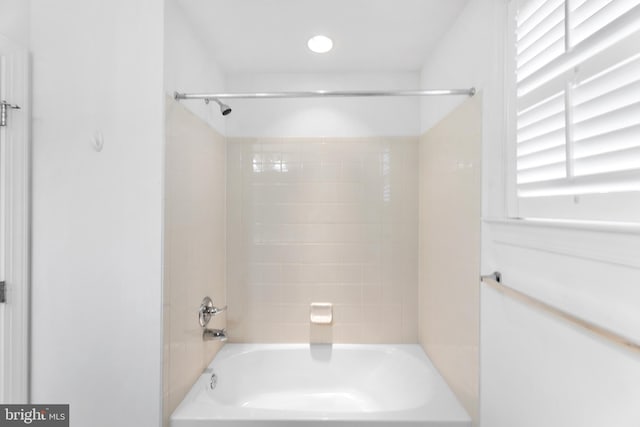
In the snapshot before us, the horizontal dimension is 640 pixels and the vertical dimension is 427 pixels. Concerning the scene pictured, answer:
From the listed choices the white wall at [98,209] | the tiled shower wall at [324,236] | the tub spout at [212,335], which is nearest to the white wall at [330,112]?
the tiled shower wall at [324,236]

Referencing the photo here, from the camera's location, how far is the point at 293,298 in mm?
2318

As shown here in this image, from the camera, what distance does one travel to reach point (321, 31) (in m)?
1.83

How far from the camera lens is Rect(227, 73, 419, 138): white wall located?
7.55 ft


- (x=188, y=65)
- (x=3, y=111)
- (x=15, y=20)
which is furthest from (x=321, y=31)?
(x=3, y=111)

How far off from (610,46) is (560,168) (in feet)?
1.01

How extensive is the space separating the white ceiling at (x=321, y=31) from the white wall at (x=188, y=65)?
0.07m

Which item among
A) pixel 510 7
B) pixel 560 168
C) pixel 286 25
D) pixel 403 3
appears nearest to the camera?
pixel 560 168

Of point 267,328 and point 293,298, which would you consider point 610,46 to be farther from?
Answer: point 267,328

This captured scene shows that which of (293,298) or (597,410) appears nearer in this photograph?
(597,410)

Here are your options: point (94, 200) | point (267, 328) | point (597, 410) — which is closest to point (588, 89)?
point (597, 410)

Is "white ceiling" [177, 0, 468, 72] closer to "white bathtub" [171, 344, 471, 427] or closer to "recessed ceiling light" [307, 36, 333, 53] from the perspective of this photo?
"recessed ceiling light" [307, 36, 333, 53]

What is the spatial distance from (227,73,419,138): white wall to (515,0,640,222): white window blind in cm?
116
